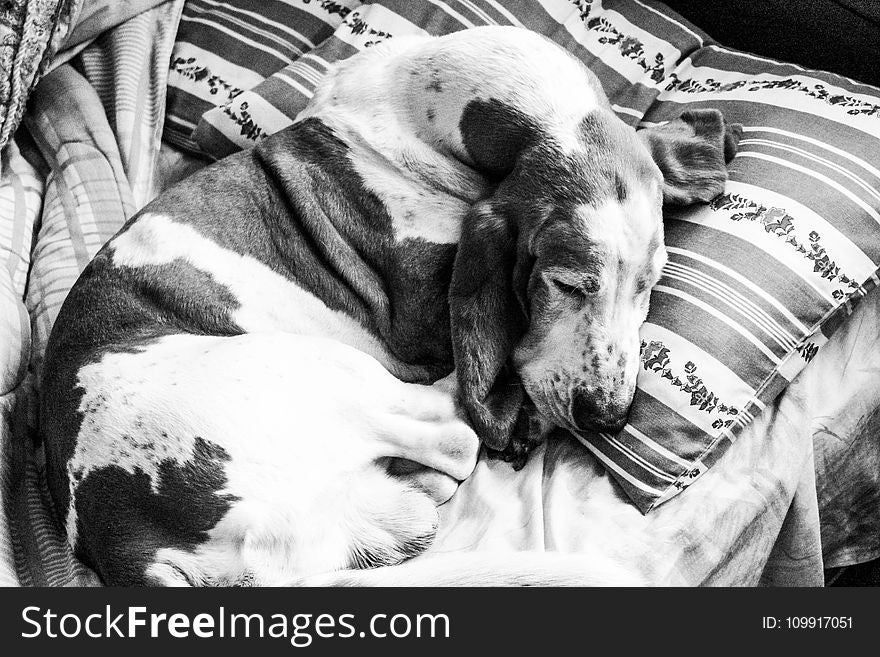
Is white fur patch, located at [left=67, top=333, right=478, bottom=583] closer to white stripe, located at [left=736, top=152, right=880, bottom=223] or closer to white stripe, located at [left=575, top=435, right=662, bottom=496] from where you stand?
white stripe, located at [left=575, top=435, right=662, bottom=496]

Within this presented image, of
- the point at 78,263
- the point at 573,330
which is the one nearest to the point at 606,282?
the point at 573,330

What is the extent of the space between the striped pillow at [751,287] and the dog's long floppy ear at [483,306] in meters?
0.23

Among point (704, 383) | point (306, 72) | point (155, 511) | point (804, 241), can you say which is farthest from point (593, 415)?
point (306, 72)

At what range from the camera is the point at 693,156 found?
1815mm

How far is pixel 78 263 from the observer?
2.07 m

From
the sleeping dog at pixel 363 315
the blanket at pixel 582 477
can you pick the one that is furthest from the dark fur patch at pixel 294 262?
the blanket at pixel 582 477

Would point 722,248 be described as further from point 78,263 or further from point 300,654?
point 78,263

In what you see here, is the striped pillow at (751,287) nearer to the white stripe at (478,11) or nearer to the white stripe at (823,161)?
the white stripe at (823,161)

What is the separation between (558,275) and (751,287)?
0.40 metres

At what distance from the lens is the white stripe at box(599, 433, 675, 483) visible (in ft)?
5.26

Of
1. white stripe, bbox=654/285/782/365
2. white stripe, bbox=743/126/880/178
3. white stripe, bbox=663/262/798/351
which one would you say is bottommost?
white stripe, bbox=654/285/782/365

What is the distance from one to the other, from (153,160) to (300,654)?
→ 1.52m

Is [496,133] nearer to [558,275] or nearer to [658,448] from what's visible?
[558,275]

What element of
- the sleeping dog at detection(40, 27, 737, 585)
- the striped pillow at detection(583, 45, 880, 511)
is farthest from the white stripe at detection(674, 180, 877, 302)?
the sleeping dog at detection(40, 27, 737, 585)
